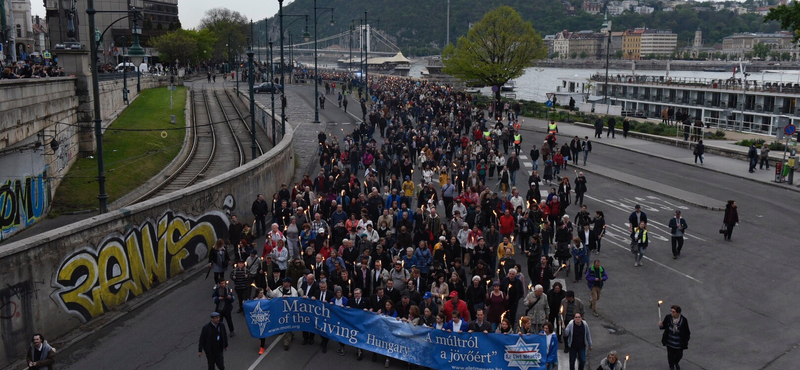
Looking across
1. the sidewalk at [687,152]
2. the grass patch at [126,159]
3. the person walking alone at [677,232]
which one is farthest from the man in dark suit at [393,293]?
the sidewalk at [687,152]

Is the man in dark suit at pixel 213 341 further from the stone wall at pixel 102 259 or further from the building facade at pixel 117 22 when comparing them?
the building facade at pixel 117 22

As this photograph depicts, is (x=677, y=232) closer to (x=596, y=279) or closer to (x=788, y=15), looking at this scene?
(x=596, y=279)

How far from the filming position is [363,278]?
599 inches

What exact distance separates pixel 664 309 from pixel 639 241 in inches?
125

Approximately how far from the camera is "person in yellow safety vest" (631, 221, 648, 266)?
62.2ft

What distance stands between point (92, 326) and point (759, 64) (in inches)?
7628

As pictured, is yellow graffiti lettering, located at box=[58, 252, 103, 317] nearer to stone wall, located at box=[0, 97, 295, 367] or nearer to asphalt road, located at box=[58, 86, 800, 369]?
stone wall, located at box=[0, 97, 295, 367]

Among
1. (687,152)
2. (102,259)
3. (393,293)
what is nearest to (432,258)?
(393,293)

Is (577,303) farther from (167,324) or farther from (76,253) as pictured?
(76,253)

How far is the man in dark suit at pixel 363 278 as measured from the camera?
15.1 meters

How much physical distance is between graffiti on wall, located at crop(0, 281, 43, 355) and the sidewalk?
28.6 m

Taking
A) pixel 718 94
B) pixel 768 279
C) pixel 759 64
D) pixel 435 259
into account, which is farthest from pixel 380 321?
pixel 759 64

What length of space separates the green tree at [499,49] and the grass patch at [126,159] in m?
31.4

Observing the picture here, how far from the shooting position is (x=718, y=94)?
66.6 meters
